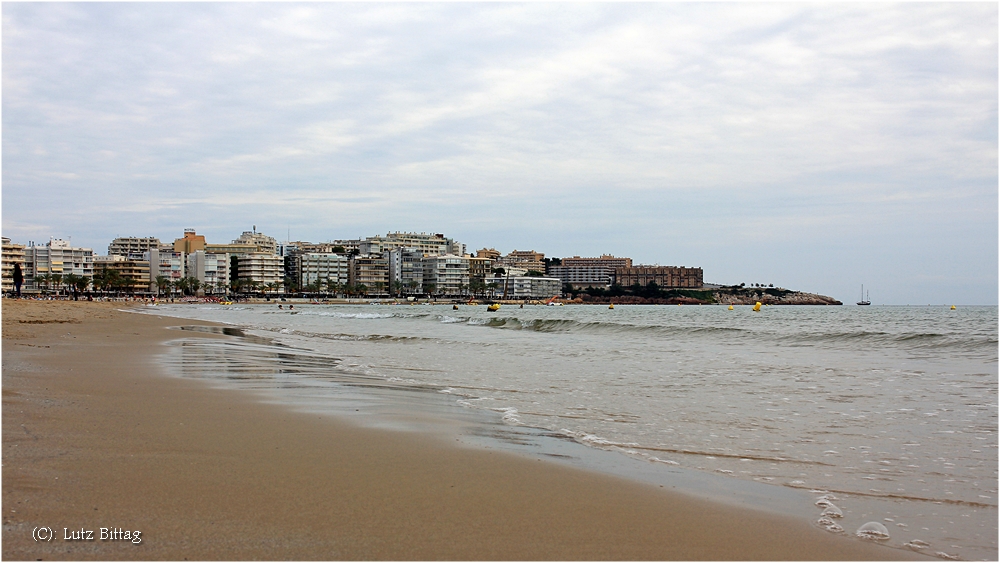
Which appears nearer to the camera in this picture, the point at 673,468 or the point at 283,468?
the point at 283,468

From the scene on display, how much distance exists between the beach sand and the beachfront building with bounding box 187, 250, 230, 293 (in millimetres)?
Answer: 148924

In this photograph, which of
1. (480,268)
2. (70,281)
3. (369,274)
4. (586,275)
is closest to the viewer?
(70,281)

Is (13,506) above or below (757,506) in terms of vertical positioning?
above

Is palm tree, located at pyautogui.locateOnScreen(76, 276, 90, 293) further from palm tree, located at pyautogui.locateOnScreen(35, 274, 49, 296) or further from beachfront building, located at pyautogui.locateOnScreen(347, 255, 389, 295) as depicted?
beachfront building, located at pyautogui.locateOnScreen(347, 255, 389, 295)

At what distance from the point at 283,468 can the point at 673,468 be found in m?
2.69

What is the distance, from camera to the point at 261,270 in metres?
148

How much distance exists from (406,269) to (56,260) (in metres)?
69.8

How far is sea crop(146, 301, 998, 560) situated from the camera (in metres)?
4.18

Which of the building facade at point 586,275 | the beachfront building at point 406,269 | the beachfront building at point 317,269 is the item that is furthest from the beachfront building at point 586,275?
the beachfront building at point 317,269

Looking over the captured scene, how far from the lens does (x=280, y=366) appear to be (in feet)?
36.8

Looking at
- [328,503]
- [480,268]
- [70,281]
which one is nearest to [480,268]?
[480,268]

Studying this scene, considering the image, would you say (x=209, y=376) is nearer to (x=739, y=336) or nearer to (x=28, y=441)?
(x=28, y=441)

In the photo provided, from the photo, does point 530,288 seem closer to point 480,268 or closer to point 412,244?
point 480,268

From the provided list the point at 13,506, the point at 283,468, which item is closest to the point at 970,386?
the point at 283,468
